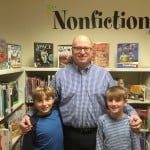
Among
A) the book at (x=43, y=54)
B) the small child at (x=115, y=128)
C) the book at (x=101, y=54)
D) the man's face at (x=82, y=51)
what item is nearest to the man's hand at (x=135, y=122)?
the small child at (x=115, y=128)

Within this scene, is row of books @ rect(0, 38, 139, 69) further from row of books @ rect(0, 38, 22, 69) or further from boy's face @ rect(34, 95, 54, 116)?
boy's face @ rect(34, 95, 54, 116)

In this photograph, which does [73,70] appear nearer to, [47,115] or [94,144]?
[47,115]

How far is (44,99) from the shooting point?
2047mm

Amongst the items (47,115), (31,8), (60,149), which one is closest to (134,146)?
(60,149)

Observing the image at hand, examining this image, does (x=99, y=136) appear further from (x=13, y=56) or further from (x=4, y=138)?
(x=13, y=56)

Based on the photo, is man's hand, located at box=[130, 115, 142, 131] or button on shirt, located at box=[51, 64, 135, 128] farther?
button on shirt, located at box=[51, 64, 135, 128]

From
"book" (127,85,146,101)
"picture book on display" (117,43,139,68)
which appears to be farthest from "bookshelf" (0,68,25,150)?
"book" (127,85,146,101)

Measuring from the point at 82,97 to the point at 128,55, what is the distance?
111 cm

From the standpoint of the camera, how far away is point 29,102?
9.77ft

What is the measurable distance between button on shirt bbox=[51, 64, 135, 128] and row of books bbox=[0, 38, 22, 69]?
1.85 ft

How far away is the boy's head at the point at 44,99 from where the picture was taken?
2046mm

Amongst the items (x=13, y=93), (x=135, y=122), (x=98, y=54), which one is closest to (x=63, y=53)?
(x=98, y=54)

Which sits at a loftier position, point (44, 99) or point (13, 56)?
point (13, 56)

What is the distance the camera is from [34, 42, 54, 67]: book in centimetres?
291
